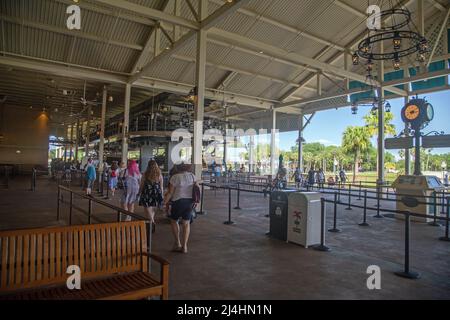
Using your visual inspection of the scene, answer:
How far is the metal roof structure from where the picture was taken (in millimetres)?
11383

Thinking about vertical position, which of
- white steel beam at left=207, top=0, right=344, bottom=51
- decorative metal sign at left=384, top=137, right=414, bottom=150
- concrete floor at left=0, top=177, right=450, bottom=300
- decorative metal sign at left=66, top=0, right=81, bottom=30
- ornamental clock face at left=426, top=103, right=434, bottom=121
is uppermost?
white steel beam at left=207, top=0, right=344, bottom=51

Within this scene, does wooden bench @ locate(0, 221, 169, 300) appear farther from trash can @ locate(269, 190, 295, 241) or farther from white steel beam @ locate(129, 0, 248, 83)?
white steel beam @ locate(129, 0, 248, 83)

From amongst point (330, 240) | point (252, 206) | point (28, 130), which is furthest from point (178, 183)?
point (28, 130)

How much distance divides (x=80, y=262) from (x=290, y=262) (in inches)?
123

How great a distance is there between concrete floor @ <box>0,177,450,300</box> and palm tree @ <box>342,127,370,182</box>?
86.5 feet

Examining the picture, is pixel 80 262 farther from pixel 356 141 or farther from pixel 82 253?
pixel 356 141

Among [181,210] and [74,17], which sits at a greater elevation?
[74,17]

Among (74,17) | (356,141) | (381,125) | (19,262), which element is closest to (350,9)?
(381,125)

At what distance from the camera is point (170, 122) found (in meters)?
20.4

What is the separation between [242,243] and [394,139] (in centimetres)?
872

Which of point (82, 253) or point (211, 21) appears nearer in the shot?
point (82, 253)

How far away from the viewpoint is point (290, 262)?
15.5 ft

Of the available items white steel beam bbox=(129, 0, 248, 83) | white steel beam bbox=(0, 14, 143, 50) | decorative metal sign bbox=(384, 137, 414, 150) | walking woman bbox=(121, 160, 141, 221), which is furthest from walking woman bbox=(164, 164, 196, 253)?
white steel beam bbox=(0, 14, 143, 50)
